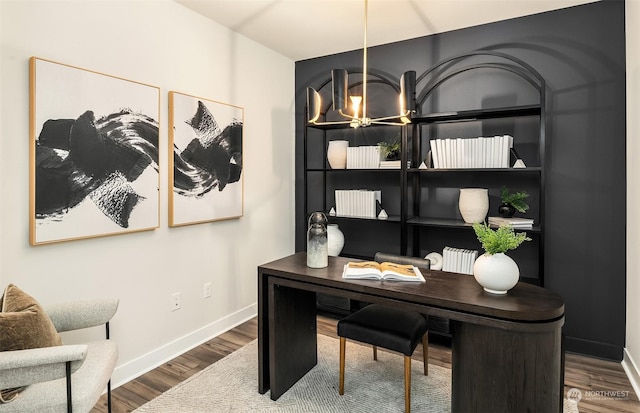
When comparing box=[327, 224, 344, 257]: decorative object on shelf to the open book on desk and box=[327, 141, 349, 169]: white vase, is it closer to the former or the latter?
box=[327, 141, 349, 169]: white vase

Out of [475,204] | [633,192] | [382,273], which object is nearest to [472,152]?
[475,204]

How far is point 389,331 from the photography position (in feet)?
6.73

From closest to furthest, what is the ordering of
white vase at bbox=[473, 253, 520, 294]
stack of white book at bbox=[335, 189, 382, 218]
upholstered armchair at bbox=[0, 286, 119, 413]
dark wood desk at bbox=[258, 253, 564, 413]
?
upholstered armchair at bbox=[0, 286, 119, 413], dark wood desk at bbox=[258, 253, 564, 413], white vase at bbox=[473, 253, 520, 294], stack of white book at bbox=[335, 189, 382, 218]

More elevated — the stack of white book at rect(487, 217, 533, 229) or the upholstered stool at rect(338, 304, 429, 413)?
the stack of white book at rect(487, 217, 533, 229)

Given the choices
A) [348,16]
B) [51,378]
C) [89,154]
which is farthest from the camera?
[348,16]

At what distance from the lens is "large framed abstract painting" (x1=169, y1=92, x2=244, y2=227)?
2645mm

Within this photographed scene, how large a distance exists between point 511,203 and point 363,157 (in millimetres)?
1280

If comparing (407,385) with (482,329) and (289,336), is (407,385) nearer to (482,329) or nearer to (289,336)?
(482,329)

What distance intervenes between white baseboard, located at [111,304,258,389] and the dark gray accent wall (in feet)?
8.60

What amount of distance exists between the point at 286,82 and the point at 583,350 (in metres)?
3.50

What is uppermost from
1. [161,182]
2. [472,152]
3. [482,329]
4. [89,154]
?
[472,152]

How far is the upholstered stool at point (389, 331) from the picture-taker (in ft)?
6.52

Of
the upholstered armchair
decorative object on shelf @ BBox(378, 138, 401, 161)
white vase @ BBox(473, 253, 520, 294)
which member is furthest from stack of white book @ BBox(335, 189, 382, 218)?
the upholstered armchair

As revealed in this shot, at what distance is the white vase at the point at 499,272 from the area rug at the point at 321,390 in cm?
89
